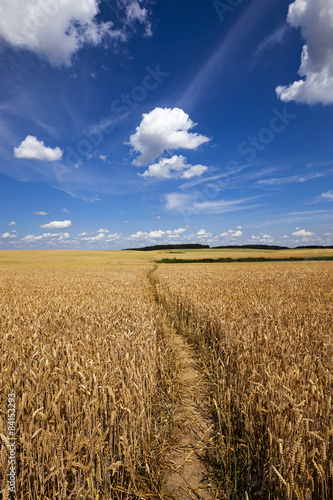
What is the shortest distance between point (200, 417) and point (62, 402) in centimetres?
219

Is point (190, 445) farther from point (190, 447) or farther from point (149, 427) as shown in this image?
point (149, 427)

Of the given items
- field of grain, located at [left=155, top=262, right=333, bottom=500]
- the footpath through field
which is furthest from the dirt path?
field of grain, located at [left=155, top=262, right=333, bottom=500]

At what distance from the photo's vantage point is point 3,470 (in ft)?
6.75

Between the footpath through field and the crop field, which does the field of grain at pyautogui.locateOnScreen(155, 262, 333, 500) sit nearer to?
the crop field

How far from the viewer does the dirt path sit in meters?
2.67

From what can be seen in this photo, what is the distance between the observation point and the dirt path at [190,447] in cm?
267

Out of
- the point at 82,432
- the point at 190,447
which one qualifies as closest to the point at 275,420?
the point at 190,447

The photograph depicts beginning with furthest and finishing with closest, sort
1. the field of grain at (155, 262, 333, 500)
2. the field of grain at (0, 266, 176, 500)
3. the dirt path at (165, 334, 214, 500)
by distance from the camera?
the dirt path at (165, 334, 214, 500) < the field of grain at (0, 266, 176, 500) < the field of grain at (155, 262, 333, 500)

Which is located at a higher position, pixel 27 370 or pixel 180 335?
pixel 27 370

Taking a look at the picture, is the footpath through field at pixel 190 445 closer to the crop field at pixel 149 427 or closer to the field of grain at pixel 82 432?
the crop field at pixel 149 427

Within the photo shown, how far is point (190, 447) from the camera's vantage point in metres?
3.26

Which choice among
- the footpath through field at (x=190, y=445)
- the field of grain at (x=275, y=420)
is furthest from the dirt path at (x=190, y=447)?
the field of grain at (x=275, y=420)

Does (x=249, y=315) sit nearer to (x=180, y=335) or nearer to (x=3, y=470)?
(x=180, y=335)

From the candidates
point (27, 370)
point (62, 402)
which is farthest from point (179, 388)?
point (27, 370)
